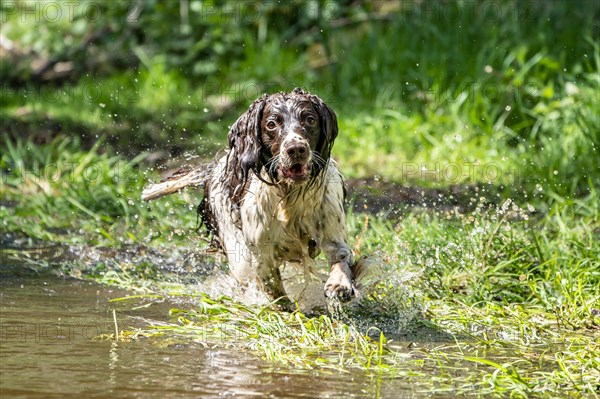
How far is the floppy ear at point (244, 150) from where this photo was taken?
495 cm

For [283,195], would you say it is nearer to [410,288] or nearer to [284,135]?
[284,135]

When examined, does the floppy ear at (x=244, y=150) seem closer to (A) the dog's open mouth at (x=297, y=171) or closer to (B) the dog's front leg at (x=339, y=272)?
(A) the dog's open mouth at (x=297, y=171)

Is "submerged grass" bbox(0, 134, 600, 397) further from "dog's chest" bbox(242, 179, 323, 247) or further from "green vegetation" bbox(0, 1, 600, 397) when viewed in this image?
"dog's chest" bbox(242, 179, 323, 247)

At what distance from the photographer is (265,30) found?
11836 millimetres

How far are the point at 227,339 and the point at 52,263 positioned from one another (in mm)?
2057

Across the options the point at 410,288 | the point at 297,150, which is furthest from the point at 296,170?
the point at 410,288

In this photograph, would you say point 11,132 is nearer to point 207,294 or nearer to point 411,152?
point 411,152

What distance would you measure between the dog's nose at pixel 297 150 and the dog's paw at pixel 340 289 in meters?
0.59

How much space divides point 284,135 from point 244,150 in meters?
0.29

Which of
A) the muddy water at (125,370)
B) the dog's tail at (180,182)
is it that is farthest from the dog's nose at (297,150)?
the dog's tail at (180,182)

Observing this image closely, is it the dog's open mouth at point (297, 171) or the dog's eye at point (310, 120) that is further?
the dog's eye at point (310, 120)

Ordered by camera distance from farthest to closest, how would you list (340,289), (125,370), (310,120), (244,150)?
(244,150)
(310,120)
(340,289)
(125,370)

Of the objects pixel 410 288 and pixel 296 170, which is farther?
pixel 410 288

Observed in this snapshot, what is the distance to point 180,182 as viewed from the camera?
5.95 metres
